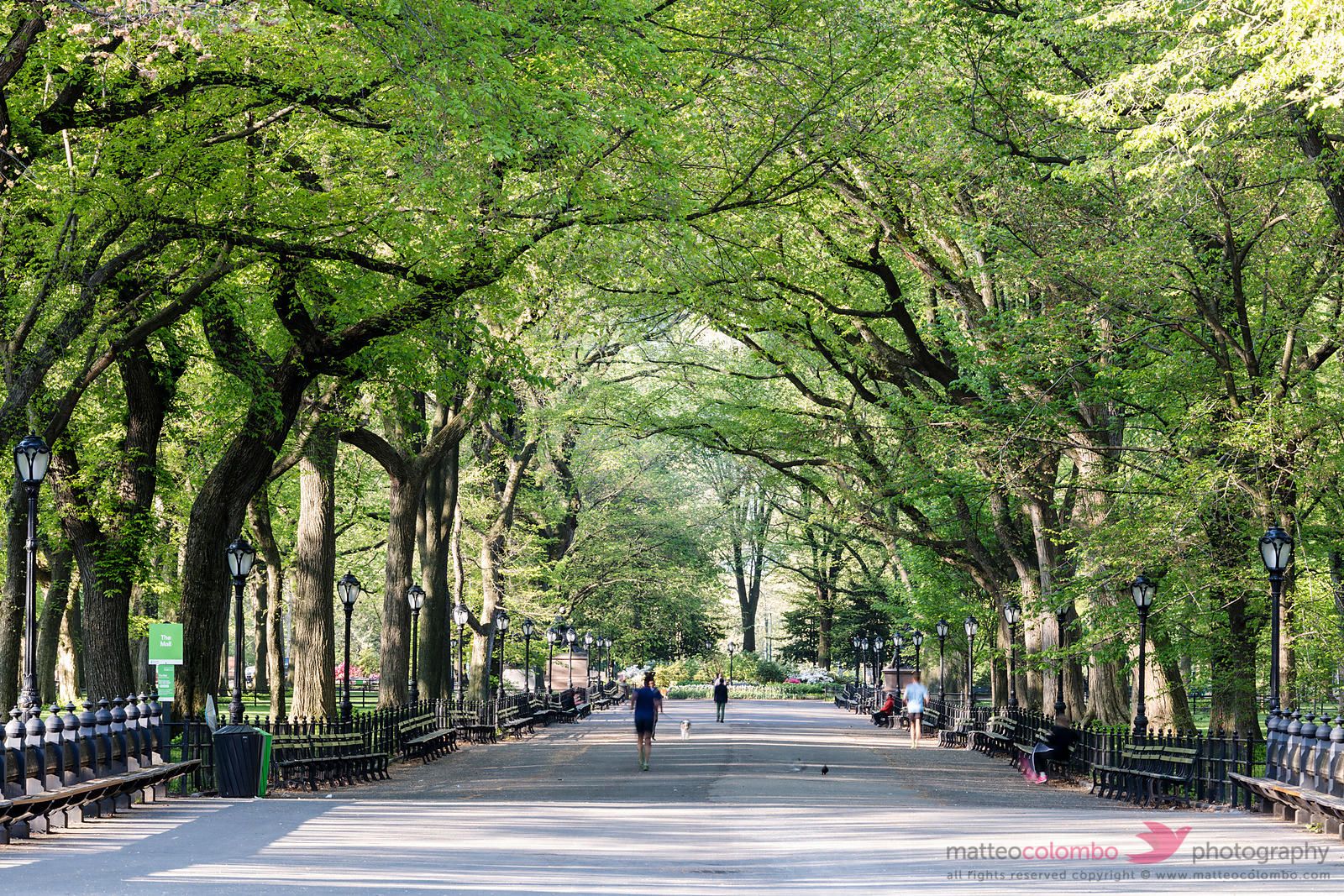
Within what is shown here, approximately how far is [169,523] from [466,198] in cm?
2348

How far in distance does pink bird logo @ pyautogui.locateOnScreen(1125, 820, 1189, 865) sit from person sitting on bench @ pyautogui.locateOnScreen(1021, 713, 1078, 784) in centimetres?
956

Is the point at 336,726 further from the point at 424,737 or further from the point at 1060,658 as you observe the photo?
the point at 1060,658

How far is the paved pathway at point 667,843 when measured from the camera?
11273mm

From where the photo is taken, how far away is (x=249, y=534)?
40750 millimetres

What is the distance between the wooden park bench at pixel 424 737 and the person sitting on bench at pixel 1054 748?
11620mm

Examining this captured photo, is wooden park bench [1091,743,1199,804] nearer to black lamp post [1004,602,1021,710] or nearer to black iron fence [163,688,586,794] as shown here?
black lamp post [1004,602,1021,710]

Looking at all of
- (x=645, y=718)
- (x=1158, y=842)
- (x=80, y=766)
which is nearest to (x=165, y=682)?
(x=80, y=766)

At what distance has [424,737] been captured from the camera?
100 feet

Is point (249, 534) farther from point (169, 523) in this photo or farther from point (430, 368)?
point (430, 368)

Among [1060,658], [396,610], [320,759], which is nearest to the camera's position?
[320,759]

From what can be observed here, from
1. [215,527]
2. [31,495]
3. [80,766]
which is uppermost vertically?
[31,495]

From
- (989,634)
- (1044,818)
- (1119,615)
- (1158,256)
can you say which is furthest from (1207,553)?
(989,634)

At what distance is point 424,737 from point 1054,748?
12.3 meters

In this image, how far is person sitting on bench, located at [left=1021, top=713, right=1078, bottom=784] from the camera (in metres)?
26.3
